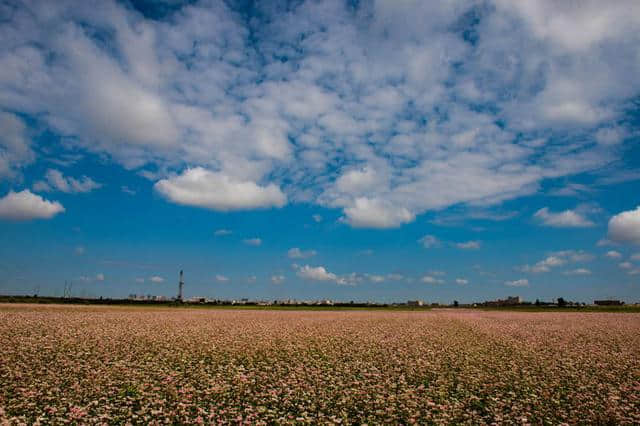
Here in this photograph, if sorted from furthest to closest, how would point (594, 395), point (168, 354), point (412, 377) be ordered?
point (168, 354) < point (412, 377) < point (594, 395)

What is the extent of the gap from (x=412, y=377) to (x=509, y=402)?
4.40m

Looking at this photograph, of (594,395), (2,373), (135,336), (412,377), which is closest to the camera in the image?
(594,395)

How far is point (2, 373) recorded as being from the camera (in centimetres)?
1572

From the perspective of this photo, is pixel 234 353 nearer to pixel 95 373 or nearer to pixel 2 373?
pixel 95 373

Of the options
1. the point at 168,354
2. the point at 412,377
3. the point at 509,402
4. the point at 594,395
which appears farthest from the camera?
the point at 168,354

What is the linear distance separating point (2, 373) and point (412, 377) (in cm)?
1688

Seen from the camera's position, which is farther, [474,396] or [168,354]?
[168,354]

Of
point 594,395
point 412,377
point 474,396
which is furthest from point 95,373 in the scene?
point 594,395

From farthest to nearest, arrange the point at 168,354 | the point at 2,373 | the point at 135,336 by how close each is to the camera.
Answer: the point at 135,336
the point at 168,354
the point at 2,373

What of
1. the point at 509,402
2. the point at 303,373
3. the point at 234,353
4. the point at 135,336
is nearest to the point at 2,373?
the point at 234,353

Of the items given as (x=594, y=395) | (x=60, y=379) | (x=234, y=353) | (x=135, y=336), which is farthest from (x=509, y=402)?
(x=135, y=336)

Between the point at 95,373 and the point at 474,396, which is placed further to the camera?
the point at 95,373

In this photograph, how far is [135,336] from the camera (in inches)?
1186

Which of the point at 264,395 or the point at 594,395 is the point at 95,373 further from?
the point at 594,395
